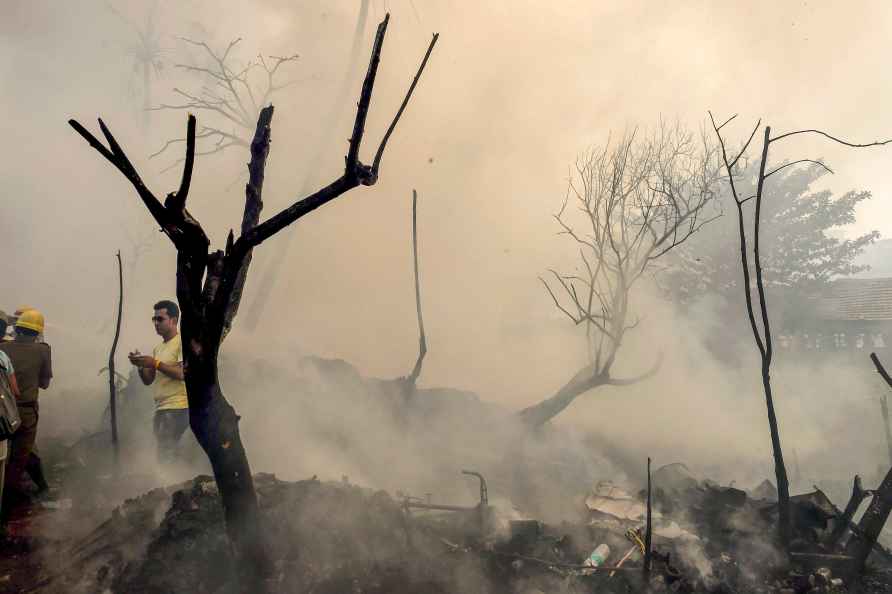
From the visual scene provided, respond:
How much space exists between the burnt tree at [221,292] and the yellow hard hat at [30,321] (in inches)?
126

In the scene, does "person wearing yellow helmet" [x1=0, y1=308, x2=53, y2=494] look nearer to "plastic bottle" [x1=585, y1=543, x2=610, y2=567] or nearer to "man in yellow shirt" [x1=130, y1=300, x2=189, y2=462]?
"man in yellow shirt" [x1=130, y1=300, x2=189, y2=462]

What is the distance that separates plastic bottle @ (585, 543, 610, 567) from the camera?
4.55 m

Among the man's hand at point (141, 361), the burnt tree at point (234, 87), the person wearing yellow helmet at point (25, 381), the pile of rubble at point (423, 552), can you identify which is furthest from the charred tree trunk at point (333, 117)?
the pile of rubble at point (423, 552)

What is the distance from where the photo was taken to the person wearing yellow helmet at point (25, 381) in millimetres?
5059

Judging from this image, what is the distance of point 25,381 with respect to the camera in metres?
5.14

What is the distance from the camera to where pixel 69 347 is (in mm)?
12188

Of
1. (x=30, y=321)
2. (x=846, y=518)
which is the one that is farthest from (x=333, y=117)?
(x=846, y=518)

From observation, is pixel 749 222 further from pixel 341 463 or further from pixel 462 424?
pixel 341 463

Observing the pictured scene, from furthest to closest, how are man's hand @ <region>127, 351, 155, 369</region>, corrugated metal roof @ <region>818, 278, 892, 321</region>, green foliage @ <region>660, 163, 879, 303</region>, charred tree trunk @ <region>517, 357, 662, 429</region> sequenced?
corrugated metal roof @ <region>818, 278, 892, 321</region>, green foliage @ <region>660, 163, 879, 303</region>, charred tree trunk @ <region>517, 357, 662, 429</region>, man's hand @ <region>127, 351, 155, 369</region>

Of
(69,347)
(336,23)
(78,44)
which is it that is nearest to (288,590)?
(69,347)

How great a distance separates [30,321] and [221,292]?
12.4 ft

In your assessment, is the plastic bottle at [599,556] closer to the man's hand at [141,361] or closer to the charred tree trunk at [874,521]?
the charred tree trunk at [874,521]

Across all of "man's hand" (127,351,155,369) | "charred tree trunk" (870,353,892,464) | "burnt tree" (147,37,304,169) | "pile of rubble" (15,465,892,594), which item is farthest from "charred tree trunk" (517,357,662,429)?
"burnt tree" (147,37,304,169)

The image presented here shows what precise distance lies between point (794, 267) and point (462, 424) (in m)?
16.9
